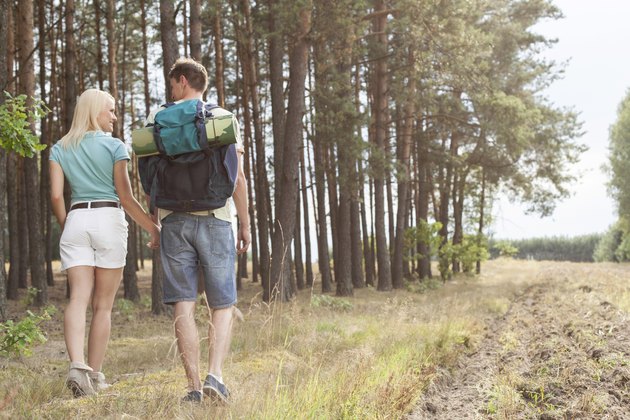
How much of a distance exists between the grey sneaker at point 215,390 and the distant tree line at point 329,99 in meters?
4.44

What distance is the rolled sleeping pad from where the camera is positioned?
4285mm

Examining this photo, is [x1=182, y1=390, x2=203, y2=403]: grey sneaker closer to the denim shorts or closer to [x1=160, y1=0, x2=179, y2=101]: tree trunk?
the denim shorts

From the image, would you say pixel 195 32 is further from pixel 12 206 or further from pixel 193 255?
pixel 193 255

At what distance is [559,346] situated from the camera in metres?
7.87

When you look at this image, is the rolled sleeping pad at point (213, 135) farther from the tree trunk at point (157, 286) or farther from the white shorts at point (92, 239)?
the tree trunk at point (157, 286)

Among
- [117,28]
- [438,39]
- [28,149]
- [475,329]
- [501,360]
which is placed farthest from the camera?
[117,28]

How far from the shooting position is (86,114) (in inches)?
208

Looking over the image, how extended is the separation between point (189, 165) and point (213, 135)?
0.91 ft

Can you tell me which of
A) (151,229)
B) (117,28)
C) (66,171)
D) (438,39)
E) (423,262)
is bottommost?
(423,262)

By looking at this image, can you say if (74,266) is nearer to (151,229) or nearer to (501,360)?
(151,229)

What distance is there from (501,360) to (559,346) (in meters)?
0.89

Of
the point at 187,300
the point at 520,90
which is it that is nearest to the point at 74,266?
the point at 187,300

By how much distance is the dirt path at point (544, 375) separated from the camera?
5.18 meters

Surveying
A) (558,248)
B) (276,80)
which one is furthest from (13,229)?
(558,248)
